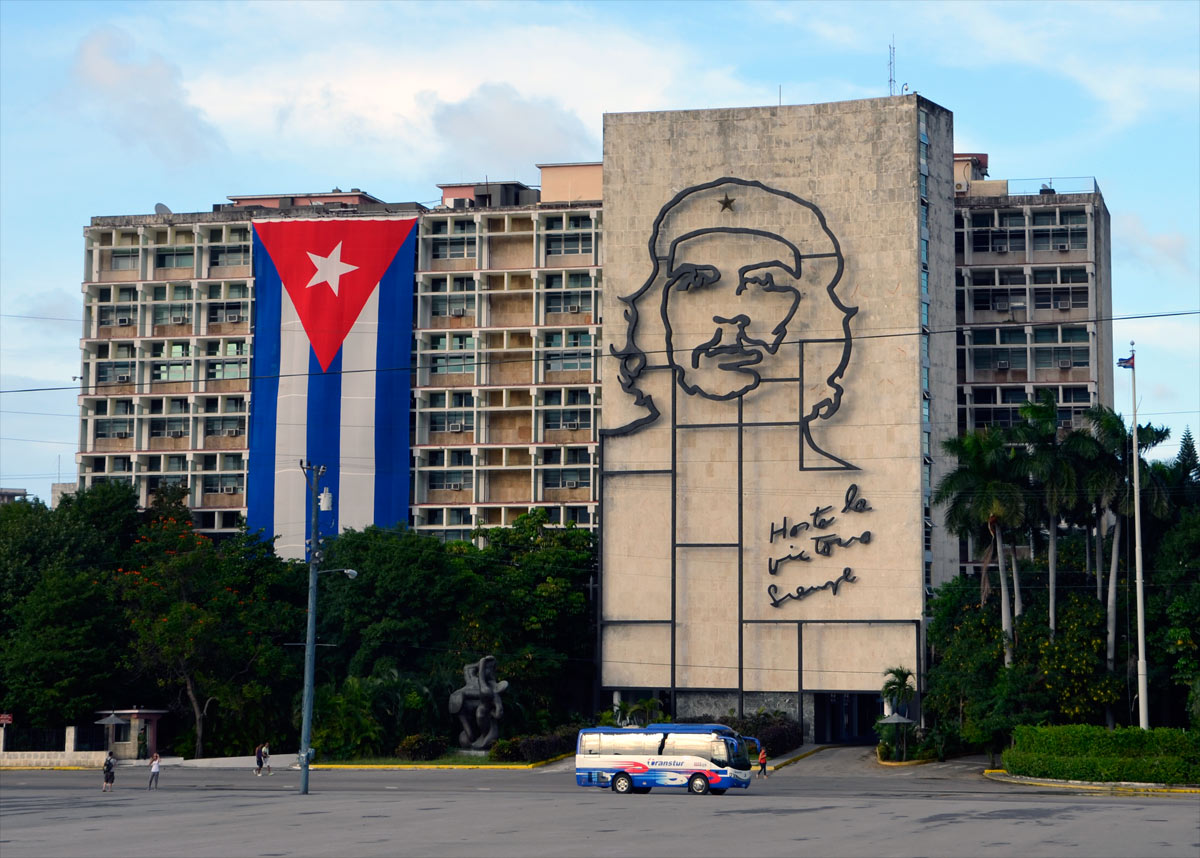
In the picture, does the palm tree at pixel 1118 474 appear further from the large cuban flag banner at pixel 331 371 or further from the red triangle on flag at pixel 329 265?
the red triangle on flag at pixel 329 265

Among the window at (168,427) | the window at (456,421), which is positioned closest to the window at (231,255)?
the window at (168,427)

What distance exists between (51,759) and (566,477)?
40.3 meters

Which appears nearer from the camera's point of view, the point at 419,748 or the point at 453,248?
the point at 419,748

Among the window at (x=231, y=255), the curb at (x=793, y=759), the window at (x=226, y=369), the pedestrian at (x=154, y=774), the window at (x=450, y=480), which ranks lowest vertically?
the curb at (x=793, y=759)

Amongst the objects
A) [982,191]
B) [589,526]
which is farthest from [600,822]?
[982,191]

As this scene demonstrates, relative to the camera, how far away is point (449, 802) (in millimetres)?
50438

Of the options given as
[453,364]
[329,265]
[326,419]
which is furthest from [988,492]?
[329,265]

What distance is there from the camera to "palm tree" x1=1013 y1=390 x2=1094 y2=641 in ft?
233

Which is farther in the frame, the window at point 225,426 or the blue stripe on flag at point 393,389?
the window at point 225,426

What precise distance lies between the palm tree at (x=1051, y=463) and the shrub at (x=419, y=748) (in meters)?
31.7

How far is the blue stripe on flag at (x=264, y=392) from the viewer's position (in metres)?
105

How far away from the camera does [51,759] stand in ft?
267

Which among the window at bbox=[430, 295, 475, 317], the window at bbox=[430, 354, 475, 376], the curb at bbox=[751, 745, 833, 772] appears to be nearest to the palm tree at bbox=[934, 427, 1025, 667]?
the curb at bbox=[751, 745, 833, 772]

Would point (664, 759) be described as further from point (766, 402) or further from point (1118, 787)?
point (766, 402)
